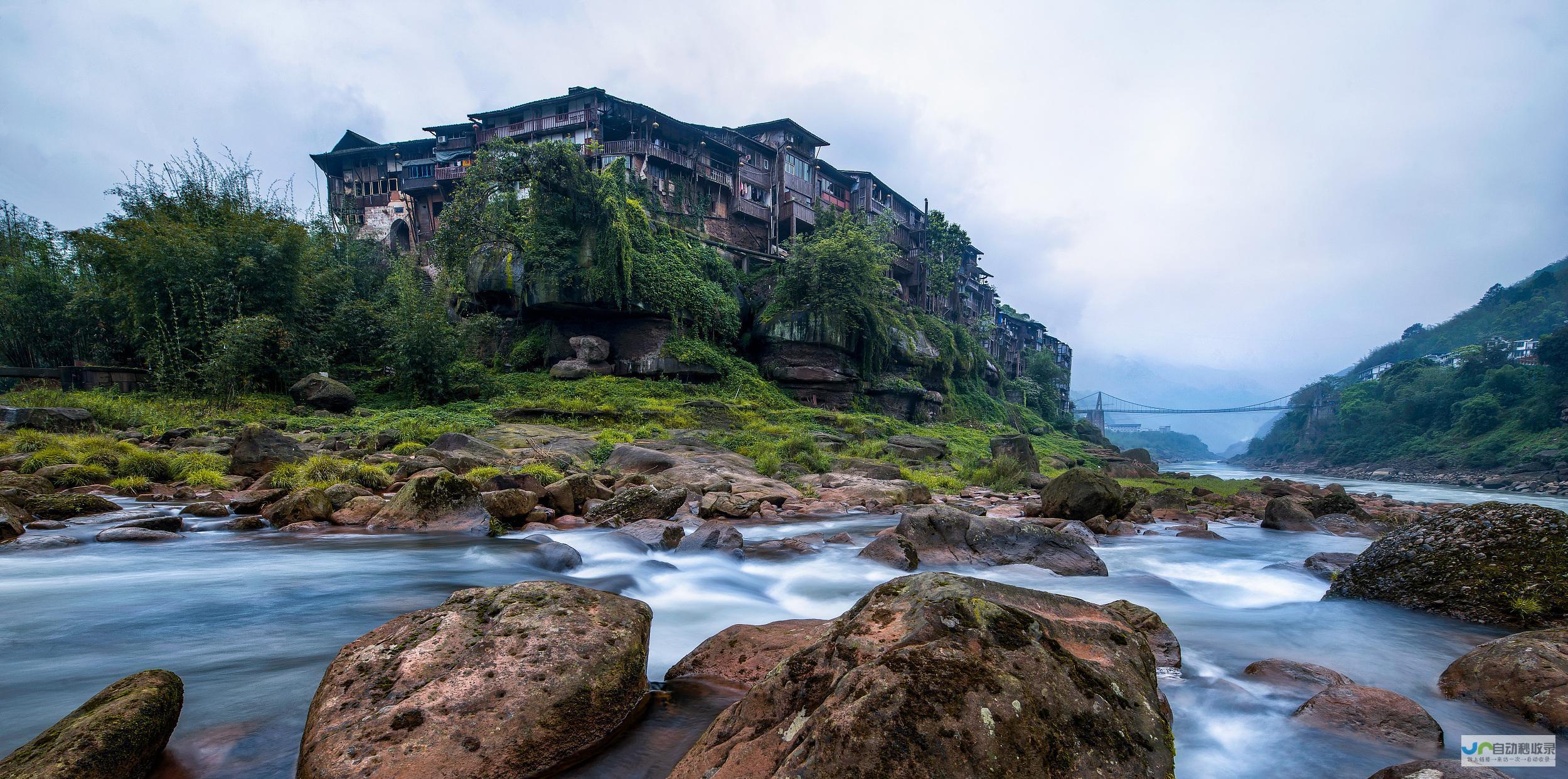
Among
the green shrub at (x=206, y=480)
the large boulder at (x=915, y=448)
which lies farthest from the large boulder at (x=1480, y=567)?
the large boulder at (x=915, y=448)

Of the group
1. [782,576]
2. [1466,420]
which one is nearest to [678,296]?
[782,576]

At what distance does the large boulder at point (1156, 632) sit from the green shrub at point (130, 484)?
12224 millimetres

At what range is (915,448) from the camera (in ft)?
72.7

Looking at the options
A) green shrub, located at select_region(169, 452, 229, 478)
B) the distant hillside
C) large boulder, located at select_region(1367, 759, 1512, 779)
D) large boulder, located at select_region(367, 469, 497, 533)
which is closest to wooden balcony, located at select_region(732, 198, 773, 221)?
green shrub, located at select_region(169, 452, 229, 478)

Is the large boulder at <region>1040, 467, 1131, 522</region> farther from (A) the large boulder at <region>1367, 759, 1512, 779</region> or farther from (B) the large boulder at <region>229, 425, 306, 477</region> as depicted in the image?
(B) the large boulder at <region>229, 425, 306, 477</region>

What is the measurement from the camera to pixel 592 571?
19.9ft

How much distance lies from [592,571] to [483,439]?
37.2ft

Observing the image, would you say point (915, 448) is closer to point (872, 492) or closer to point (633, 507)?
point (872, 492)

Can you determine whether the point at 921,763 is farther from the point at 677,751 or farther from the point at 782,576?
the point at 782,576

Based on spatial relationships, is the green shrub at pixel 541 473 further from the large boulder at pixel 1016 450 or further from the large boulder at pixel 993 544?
the large boulder at pixel 1016 450

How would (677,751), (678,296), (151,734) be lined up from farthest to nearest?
(678,296) < (677,751) < (151,734)

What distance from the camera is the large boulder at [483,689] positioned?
2.36 meters

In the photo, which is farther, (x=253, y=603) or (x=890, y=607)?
(x=253, y=603)

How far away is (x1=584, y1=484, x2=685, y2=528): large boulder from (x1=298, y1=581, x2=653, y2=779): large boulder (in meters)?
5.23
